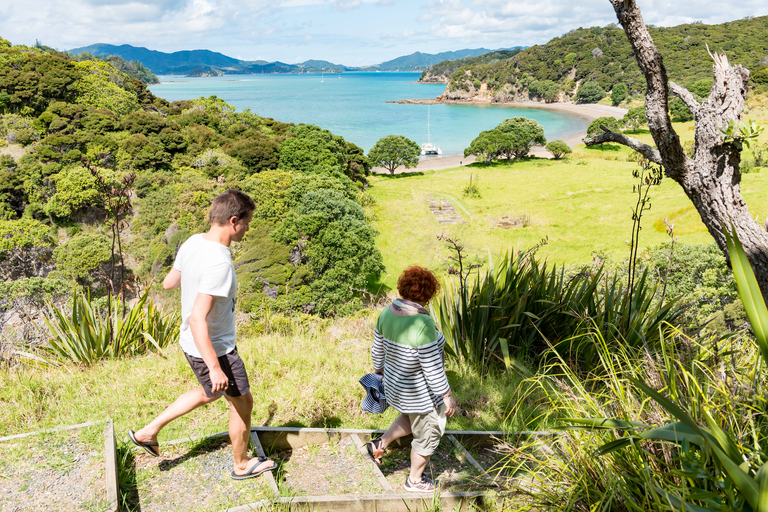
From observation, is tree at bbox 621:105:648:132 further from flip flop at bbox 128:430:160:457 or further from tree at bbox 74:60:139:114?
flip flop at bbox 128:430:160:457

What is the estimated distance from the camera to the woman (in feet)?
8.47

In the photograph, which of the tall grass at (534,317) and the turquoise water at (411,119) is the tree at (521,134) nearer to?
the turquoise water at (411,119)

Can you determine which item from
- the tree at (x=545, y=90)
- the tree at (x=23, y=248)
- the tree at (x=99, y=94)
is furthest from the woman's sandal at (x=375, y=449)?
the tree at (x=545, y=90)

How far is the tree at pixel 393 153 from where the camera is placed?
1810 inches

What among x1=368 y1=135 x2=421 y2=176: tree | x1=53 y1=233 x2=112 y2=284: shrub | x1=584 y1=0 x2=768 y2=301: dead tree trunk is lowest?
x1=53 y1=233 x2=112 y2=284: shrub

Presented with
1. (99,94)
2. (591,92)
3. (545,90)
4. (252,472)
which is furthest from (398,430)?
(545,90)

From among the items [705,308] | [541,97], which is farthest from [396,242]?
[541,97]

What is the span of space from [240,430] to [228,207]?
1.21 metres

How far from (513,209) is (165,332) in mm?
28599

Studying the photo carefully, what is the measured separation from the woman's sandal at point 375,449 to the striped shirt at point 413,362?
40 cm

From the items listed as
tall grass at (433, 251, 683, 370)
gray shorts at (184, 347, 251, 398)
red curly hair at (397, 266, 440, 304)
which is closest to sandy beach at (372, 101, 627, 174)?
tall grass at (433, 251, 683, 370)

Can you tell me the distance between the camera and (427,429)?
2711 mm

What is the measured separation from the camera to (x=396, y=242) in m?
26.9

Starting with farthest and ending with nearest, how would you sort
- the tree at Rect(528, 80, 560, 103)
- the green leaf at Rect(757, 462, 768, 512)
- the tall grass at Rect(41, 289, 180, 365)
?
the tree at Rect(528, 80, 560, 103)
the tall grass at Rect(41, 289, 180, 365)
the green leaf at Rect(757, 462, 768, 512)
